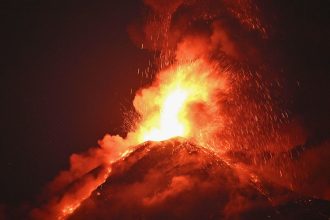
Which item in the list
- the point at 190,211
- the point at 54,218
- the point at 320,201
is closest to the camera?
the point at 190,211

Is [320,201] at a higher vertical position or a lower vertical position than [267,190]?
lower

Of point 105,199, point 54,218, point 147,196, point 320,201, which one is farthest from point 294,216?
point 54,218

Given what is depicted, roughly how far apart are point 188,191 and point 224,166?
344 centimetres

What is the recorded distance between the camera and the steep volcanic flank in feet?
74.1

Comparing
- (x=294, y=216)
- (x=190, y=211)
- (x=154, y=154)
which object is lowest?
(x=294, y=216)

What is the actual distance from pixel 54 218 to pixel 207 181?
7331 millimetres

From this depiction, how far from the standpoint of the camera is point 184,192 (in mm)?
23531

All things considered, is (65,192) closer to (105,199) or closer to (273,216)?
(105,199)

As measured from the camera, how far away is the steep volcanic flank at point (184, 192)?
890 inches

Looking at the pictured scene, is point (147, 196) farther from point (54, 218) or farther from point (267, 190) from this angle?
point (267, 190)

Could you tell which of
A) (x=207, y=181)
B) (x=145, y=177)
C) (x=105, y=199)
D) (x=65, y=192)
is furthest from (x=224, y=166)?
(x=65, y=192)

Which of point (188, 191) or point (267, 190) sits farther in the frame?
point (267, 190)

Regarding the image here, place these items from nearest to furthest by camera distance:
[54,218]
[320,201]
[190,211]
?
[190,211], [54,218], [320,201]

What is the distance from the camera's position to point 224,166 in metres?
26.3
